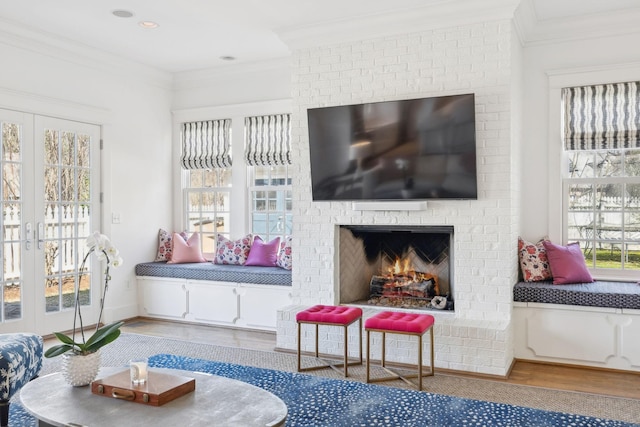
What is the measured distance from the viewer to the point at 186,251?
6.12 meters

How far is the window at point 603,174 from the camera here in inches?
178

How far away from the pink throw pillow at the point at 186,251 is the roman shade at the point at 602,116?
13.0 ft

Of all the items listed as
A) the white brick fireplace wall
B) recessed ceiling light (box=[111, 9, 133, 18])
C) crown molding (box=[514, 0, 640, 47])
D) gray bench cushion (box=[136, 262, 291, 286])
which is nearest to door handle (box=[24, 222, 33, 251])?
gray bench cushion (box=[136, 262, 291, 286])

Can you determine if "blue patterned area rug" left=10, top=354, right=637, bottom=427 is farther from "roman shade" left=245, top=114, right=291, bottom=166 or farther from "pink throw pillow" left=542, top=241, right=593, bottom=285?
"roman shade" left=245, top=114, right=291, bottom=166

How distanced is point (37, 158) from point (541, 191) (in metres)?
4.58

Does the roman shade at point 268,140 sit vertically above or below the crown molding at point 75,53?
below

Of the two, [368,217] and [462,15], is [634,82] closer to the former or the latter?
[462,15]

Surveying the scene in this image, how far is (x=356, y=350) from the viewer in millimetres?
4363

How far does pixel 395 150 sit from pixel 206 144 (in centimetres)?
278

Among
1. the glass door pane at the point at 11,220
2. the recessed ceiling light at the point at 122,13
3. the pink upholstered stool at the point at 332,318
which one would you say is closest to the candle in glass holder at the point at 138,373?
the pink upholstered stool at the point at 332,318

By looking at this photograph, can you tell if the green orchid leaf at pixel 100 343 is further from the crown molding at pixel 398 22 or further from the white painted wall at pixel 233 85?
the white painted wall at pixel 233 85

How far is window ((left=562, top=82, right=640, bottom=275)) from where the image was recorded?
178 inches

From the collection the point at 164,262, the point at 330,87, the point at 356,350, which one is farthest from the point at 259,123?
the point at 356,350

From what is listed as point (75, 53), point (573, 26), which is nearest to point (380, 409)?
point (573, 26)
